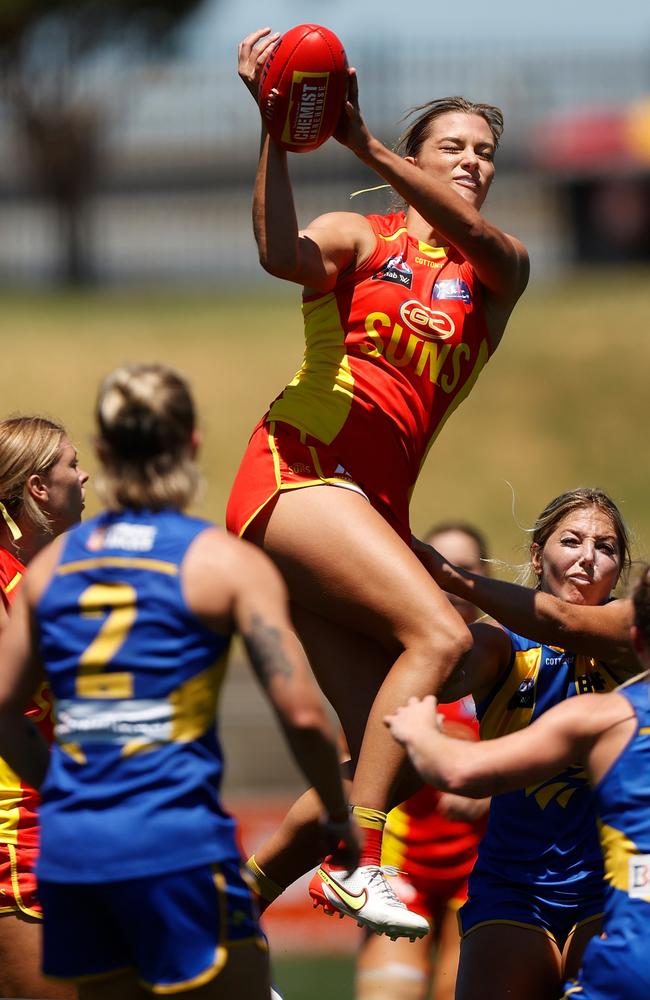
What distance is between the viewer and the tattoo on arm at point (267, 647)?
303cm

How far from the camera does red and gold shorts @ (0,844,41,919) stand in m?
4.22

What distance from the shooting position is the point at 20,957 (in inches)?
167

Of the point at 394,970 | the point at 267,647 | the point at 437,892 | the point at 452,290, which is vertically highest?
the point at 452,290

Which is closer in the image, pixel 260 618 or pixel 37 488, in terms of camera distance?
pixel 260 618

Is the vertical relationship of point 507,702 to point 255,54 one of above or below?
below

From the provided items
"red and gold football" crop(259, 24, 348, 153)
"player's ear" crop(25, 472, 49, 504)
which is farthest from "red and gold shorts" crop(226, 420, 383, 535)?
"red and gold football" crop(259, 24, 348, 153)

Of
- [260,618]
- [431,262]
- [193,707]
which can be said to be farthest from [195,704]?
[431,262]

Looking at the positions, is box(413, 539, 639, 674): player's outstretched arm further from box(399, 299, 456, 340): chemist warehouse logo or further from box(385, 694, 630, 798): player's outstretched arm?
box(385, 694, 630, 798): player's outstretched arm

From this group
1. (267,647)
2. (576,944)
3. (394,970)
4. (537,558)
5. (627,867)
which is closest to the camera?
(267,647)

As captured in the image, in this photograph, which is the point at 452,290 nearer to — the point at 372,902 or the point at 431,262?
the point at 431,262

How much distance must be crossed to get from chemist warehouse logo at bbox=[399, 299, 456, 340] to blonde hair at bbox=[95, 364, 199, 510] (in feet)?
4.33

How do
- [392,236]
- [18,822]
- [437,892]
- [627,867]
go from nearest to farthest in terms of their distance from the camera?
[627,867], [18,822], [392,236], [437,892]

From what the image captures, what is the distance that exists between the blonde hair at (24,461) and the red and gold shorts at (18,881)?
3.19 feet

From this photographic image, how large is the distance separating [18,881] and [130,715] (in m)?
1.43
